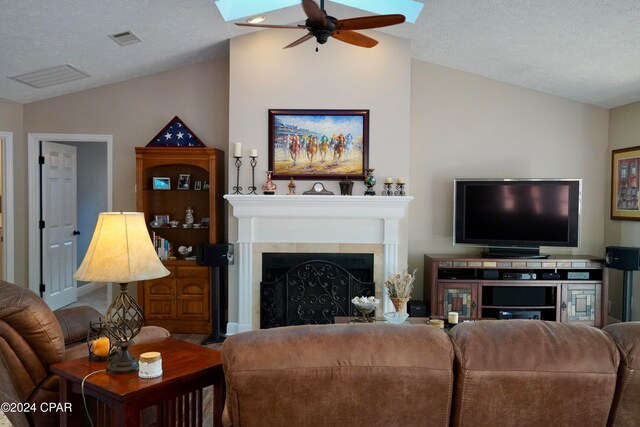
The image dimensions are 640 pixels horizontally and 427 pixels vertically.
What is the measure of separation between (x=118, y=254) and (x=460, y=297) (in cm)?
379

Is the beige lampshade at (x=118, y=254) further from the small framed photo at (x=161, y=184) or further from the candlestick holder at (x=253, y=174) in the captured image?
the small framed photo at (x=161, y=184)

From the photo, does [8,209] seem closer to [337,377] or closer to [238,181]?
[238,181]

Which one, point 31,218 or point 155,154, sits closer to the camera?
point 155,154

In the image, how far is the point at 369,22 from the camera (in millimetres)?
3039

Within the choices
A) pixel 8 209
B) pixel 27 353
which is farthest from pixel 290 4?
pixel 8 209

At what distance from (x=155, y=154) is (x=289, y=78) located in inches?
63.5

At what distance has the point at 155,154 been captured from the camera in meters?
5.20

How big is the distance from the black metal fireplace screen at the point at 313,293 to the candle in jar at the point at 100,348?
279 centimetres

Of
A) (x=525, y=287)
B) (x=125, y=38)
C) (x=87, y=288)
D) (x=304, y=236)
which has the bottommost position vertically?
(x=87, y=288)

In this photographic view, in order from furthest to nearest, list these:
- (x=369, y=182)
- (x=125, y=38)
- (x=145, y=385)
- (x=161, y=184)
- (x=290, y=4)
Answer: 1. (x=161, y=184)
2. (x=369, y=182)
3. (x=290, y=4)
4. (x=125, y=38)
5. (x=145, y=385)

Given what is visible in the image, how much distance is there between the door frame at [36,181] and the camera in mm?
5598

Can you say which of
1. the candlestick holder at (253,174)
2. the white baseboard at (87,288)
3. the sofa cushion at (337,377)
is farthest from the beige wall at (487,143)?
the white baseboard at (87,288)

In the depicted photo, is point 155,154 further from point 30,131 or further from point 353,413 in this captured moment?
point 353,413

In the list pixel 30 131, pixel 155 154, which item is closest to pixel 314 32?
pixel 155 154
